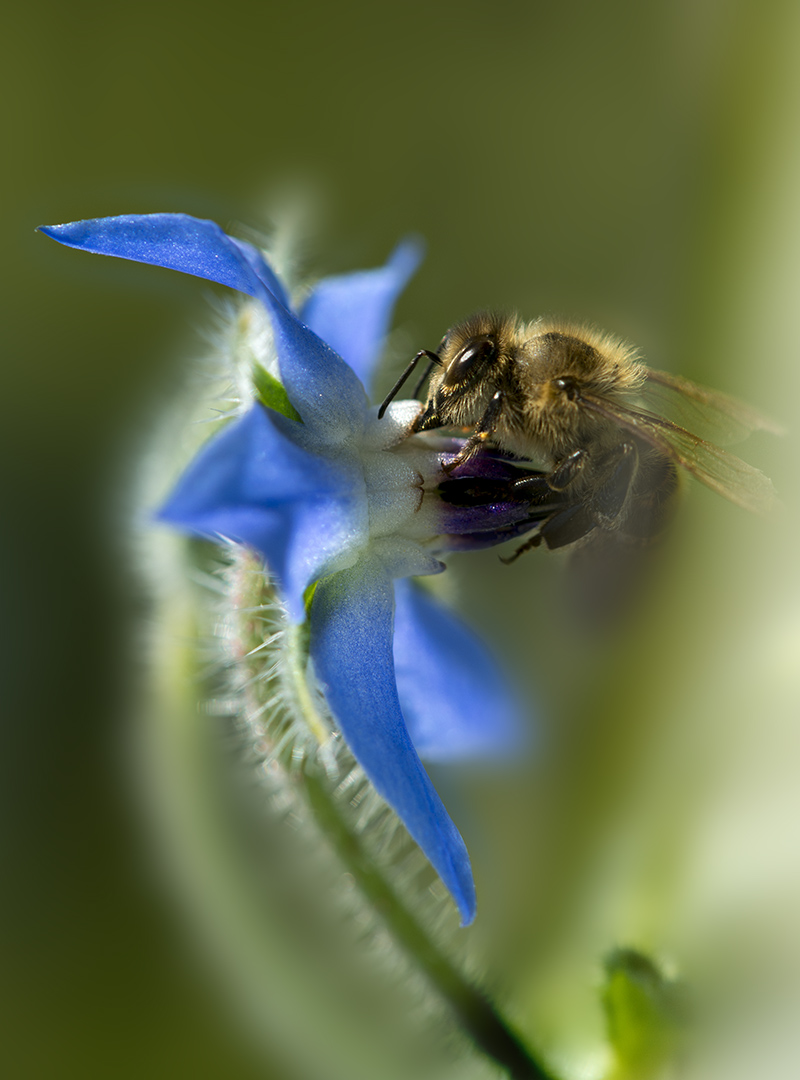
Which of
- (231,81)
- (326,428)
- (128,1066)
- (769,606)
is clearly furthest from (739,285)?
(128,1066)

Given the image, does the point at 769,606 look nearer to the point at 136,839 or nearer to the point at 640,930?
the point at 640,930

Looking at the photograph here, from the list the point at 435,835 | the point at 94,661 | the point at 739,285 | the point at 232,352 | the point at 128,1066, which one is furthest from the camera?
the point at 94,661

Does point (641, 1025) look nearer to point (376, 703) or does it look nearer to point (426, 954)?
point (426, 954)

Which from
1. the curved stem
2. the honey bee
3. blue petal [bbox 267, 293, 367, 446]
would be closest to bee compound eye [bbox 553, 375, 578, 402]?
the honey bee

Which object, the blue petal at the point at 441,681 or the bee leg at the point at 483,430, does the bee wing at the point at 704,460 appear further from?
the blue petal at the point at 441,681

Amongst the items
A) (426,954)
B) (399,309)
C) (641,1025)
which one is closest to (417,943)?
(426,954)

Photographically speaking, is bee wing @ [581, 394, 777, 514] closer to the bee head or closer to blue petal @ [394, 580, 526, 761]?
the bee head
